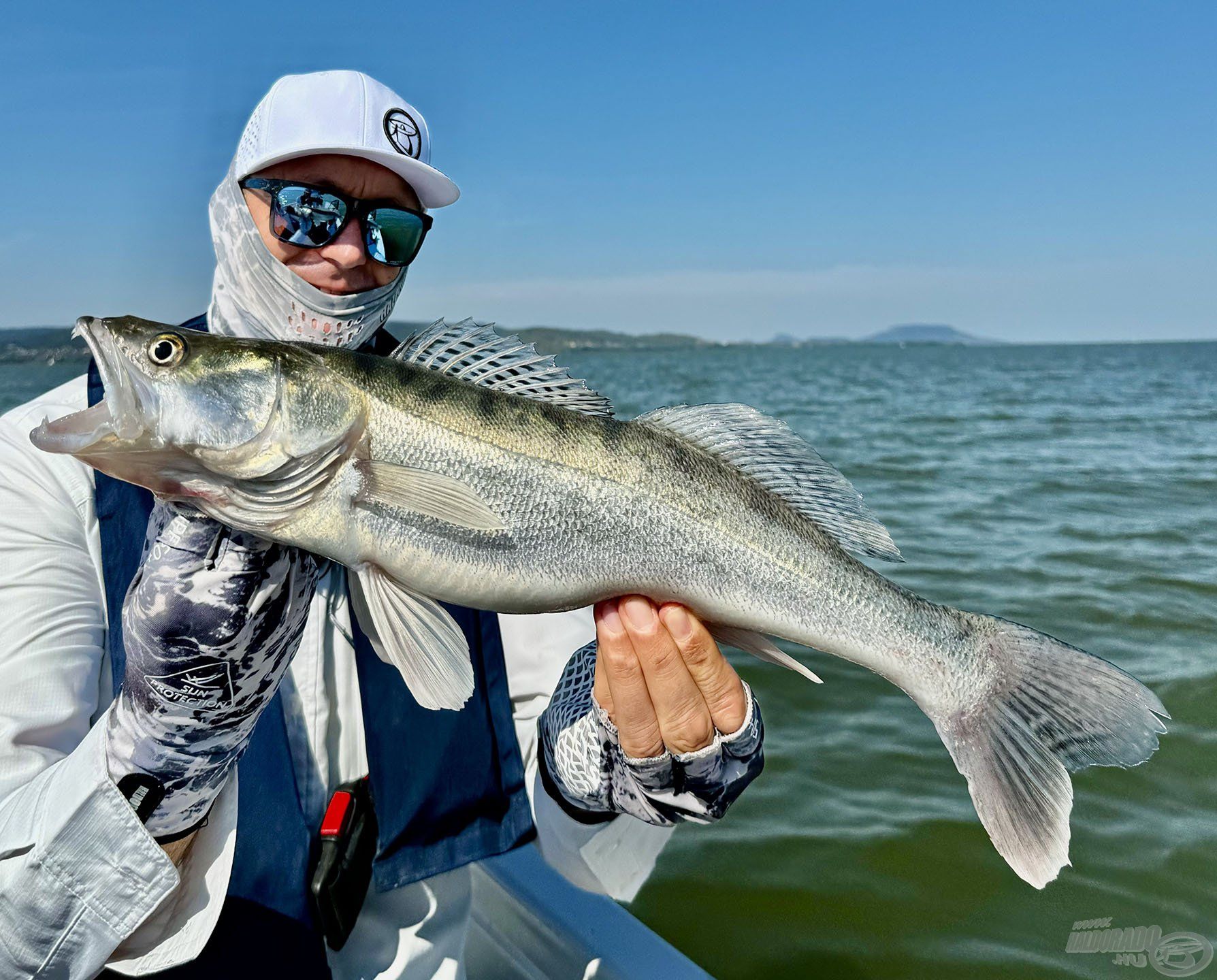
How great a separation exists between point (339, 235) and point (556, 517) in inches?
47.2

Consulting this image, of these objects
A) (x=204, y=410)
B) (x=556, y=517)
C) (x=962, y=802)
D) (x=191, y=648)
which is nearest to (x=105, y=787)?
(x=191, y=648)

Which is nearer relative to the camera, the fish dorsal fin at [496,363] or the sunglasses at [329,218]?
the fish dorsal fin at [496,363]

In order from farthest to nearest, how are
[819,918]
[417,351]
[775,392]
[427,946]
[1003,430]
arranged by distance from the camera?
[775,392], [1003,430], [819,918], [427,946], [417,351]

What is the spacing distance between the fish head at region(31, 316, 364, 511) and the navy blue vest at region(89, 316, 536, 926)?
0.66 m

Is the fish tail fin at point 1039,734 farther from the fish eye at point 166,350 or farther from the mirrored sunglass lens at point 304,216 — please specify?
the mirrored sunglass lens at point 304,216

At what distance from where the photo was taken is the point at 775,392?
36.9 metres

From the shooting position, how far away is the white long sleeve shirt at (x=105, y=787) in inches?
76.7

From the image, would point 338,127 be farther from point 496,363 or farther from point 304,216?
point 496,363

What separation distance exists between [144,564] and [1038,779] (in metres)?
2.23

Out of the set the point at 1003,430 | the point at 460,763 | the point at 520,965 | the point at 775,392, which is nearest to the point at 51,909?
the point at 460,763

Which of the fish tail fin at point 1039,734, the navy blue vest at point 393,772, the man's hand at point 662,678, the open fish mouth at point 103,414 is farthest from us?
the navy blue vest at point 393,772

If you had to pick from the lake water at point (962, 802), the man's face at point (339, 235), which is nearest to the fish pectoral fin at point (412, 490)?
the man's face at point (339, 235)

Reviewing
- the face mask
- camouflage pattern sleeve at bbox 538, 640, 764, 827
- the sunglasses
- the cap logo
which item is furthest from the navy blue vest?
the cap logo

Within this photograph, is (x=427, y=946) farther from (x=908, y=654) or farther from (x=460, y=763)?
(x=908, y=654)
